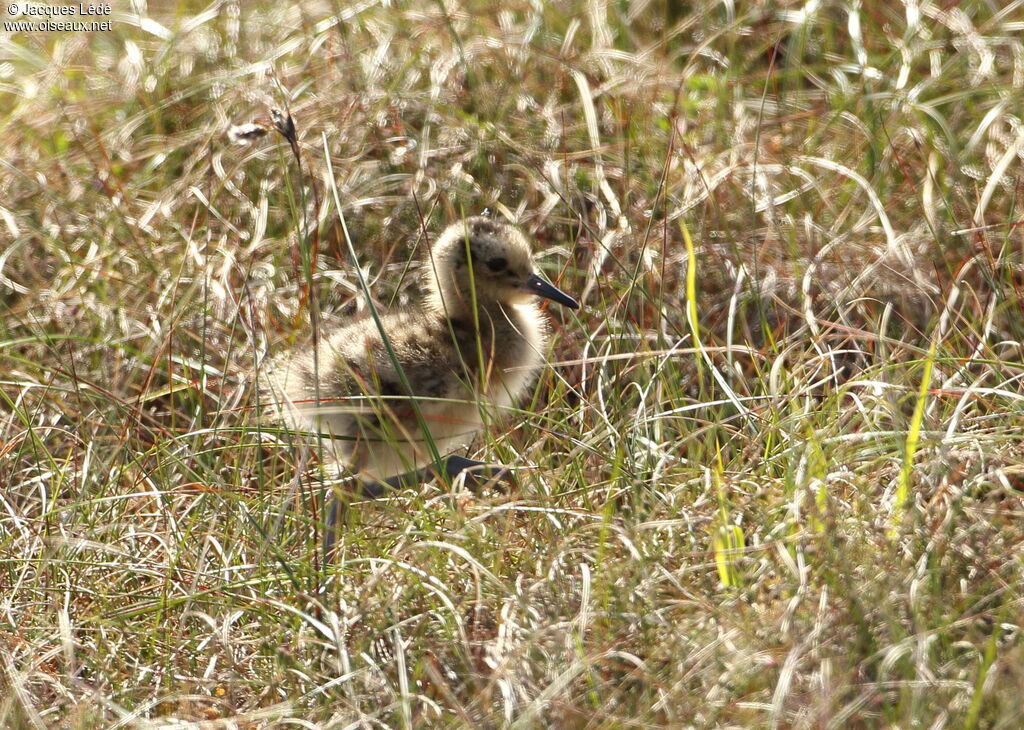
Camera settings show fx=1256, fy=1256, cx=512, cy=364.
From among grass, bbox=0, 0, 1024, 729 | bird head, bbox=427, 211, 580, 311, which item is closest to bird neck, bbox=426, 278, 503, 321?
bird head, bbox=427, 211, 580, 311

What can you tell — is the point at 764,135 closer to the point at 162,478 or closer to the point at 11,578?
the point at 162,478

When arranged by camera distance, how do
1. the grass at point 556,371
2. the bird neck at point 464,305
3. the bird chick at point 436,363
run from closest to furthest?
1. the grass at point 556,371
2. the bird chick at point 436,363
3. the bird neck at point 464,305

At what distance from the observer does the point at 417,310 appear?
3.14 meters

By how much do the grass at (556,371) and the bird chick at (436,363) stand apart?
0.37ft

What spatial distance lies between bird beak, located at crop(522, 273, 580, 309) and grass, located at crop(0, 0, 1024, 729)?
0.11 m

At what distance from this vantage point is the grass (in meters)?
2.01

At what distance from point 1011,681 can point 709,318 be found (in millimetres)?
1887

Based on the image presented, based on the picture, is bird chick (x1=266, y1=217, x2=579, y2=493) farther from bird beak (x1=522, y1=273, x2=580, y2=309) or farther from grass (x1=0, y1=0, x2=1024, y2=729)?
grass (x1=0, y1=0, x2=1024, y2=729)

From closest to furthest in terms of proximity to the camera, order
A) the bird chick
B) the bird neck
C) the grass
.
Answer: the grass → the bird chick → the bird neck

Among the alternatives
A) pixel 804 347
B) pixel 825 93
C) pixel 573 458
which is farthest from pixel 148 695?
pixel 825 93

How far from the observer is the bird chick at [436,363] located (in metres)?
2.72

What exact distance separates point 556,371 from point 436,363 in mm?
299

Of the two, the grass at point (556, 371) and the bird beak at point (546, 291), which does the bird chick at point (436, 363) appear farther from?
the grass at point (556, 371)

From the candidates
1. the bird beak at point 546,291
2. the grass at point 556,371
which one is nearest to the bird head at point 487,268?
the bird beak at point 546,291
